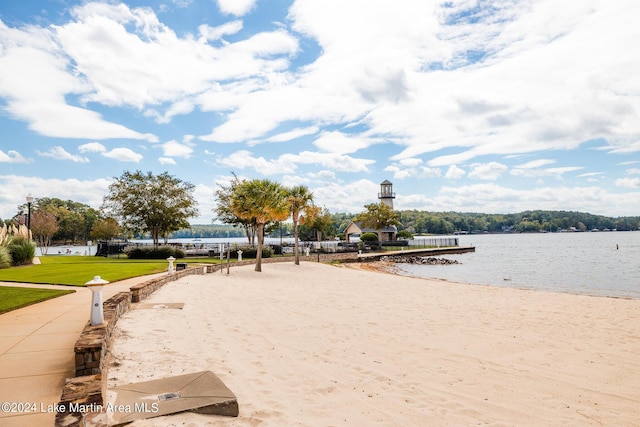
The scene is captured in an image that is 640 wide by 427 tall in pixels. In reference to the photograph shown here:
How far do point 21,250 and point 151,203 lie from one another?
1917cm

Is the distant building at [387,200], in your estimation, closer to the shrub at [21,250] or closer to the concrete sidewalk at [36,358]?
the shrub at [21,250]

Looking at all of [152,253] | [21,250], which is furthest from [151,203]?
[21,250]

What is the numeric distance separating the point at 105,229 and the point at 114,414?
180 feet

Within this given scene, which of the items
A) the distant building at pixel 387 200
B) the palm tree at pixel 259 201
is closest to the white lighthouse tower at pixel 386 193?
the distant building at pixel 387 200

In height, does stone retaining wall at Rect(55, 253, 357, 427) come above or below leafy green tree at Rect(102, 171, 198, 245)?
below

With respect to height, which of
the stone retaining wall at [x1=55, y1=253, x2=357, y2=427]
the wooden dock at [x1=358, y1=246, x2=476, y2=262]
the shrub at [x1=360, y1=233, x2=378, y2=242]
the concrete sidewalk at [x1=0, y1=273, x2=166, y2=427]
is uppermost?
the shrub at [x1=360, y1=233, x2=378, y2=242]

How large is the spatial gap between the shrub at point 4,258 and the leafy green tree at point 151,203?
65.6 feet

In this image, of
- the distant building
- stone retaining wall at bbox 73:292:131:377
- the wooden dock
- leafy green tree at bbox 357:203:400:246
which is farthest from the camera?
the distant building

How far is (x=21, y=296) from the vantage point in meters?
11.0

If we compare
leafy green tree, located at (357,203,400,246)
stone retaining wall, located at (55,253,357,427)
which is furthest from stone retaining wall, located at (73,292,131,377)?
leafy green tree, located at (357,203,400,246)

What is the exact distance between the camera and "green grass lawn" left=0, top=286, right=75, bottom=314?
984cm

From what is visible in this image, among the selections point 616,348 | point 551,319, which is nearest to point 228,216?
point 551,319

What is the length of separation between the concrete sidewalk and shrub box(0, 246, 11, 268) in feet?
38.5

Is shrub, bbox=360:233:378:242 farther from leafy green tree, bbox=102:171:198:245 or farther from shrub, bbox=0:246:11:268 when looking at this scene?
shrub, bbox=0:246:11:268
